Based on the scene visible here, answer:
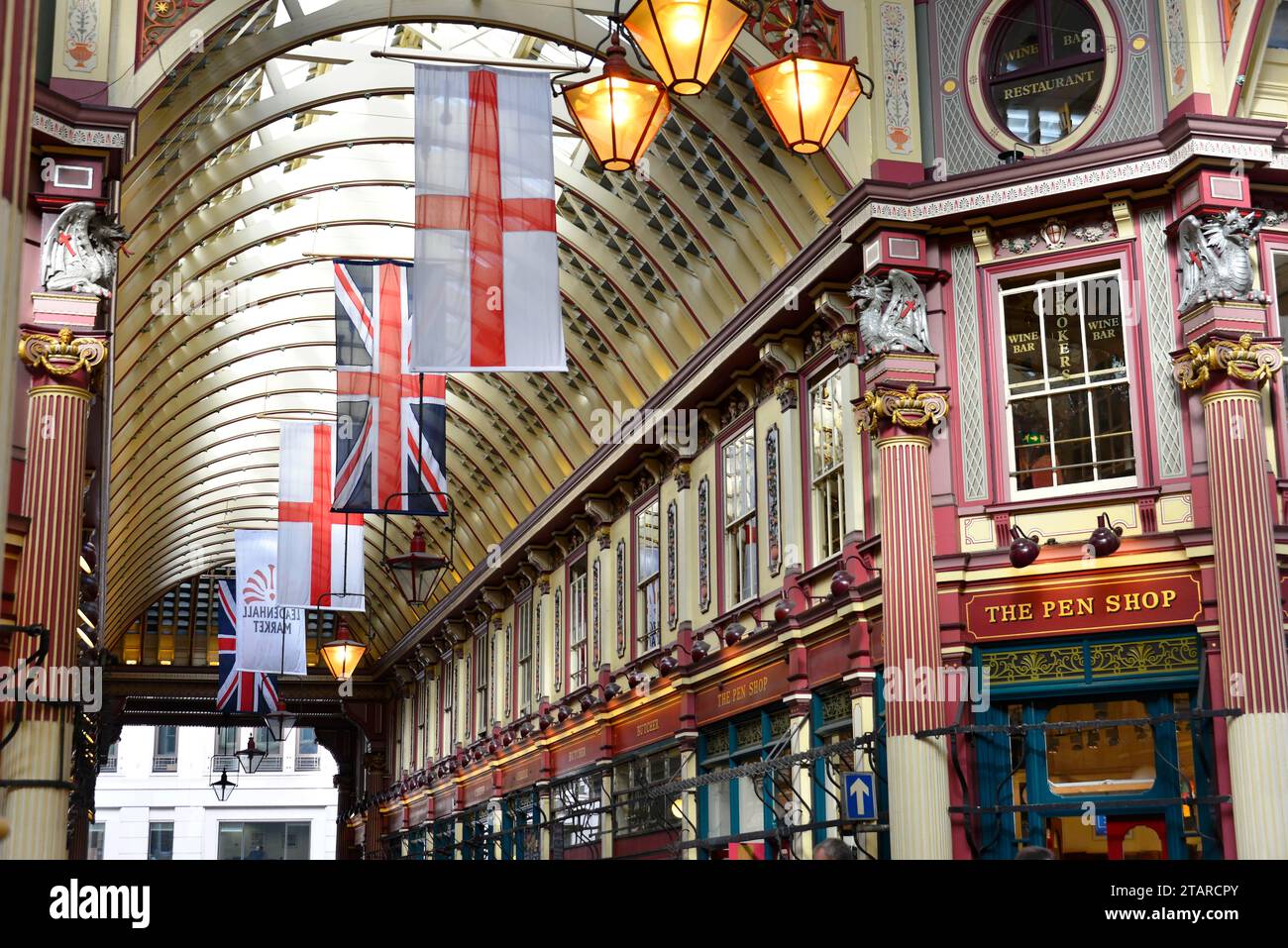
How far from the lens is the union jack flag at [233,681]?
1423 inches

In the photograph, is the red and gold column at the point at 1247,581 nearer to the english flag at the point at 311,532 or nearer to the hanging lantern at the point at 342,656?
the english flag at the point at 311,532

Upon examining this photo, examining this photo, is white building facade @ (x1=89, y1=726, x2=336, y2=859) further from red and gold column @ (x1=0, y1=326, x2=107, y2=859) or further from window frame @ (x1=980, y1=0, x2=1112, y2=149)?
window frame @ (x1=980, y1=0, x2=1112, y2=149)

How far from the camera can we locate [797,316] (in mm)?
19422

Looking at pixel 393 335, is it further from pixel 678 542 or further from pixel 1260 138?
pixel 1260 138

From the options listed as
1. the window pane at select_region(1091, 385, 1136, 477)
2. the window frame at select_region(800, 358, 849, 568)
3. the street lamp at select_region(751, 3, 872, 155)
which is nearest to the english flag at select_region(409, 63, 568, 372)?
the street lamp at select_region(751, 3, 872, 155)

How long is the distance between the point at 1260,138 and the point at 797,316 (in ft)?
18.9

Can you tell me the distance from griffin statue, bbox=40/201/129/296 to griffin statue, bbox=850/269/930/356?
764 centimetres

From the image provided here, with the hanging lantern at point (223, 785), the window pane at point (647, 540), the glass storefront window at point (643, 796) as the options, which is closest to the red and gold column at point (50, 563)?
the glass storefront window at point (643, 796)

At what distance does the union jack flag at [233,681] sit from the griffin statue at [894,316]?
22.6 m

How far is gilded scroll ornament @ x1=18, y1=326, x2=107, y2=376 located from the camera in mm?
15953

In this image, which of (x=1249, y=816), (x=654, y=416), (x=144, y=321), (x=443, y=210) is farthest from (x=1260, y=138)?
(x=144, y=321)

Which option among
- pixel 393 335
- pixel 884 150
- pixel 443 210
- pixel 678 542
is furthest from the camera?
pixel 678 542

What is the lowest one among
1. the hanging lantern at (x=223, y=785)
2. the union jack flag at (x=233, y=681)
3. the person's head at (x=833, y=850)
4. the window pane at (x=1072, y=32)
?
the person's head at (x=833, y=850)

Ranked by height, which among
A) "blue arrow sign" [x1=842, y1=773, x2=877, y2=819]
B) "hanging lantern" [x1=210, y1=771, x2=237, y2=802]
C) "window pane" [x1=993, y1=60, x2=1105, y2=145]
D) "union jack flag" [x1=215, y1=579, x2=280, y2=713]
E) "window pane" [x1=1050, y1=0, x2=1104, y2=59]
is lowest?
"blue arrow sign" [x1=842, y1=773, x2=877, y2=819]
